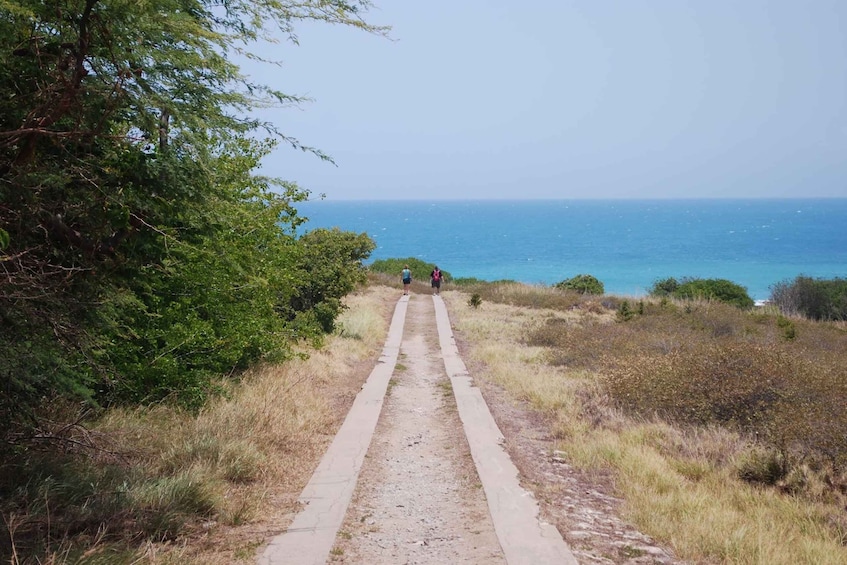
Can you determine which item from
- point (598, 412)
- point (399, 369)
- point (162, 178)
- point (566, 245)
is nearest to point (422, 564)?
point (162, 178)

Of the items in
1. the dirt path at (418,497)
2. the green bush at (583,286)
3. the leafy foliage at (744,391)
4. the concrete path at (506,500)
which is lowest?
the dirt path at (418,497)

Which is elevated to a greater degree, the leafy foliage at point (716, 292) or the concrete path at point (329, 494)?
the leafy foliage at point (716, 292)

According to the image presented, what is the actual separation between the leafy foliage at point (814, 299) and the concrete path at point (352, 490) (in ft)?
105

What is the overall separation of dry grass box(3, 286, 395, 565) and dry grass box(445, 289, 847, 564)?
3.47m

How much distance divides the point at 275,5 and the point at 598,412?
8.09 metres

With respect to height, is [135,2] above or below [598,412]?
above

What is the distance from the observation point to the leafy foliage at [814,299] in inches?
1484

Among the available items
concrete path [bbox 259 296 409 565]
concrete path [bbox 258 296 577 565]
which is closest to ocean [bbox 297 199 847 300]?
concrete path [bbox 258 296 577 565]

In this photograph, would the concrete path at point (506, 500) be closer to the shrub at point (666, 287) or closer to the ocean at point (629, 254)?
the shrub at point (666, 287)

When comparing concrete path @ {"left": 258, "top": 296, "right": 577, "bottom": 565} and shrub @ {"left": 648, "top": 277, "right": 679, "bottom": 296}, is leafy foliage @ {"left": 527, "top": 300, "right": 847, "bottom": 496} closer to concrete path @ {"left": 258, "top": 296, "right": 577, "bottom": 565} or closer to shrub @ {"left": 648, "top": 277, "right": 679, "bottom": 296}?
concrete path @ {"left": 258, "top": 296, "right": 577, "bottom": 565}

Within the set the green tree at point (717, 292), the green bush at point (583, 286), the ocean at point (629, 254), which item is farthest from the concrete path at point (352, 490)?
the ocean at point (629, 254)

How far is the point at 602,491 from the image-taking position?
25.2 ft

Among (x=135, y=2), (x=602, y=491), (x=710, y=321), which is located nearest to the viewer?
(x=135, y=2)

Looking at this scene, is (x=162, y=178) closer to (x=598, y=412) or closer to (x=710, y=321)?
Result: (x=598, y=412)
